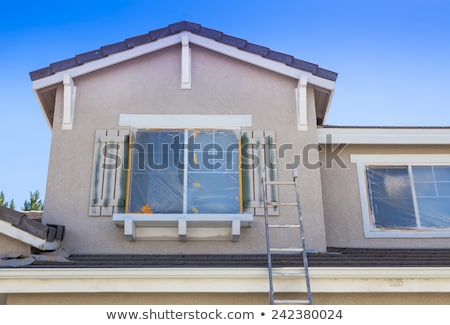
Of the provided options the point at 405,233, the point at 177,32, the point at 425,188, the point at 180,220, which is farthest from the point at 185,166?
the point at 425,188

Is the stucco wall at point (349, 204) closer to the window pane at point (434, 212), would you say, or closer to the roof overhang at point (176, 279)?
the window pane at point (434, 212)

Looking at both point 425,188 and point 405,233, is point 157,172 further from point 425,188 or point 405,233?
point 425,188

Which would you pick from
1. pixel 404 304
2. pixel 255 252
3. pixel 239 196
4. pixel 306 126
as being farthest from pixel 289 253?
pixel 306 126

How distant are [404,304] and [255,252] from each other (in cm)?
208

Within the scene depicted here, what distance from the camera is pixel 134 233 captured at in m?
6.85

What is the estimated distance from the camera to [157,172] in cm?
741

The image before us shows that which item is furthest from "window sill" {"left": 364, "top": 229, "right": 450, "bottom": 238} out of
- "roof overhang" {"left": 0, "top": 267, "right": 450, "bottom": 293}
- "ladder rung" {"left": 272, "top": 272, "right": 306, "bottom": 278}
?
"ladder rung" {"left": 272, "top": 272, "right": 306, "bottom": 278}

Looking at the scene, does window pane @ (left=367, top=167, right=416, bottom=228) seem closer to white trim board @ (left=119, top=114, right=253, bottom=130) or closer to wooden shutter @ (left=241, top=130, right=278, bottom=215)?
wooden shutter @ (left=241, top=130, right=278, bottom=215)

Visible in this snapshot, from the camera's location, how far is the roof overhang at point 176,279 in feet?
18.6

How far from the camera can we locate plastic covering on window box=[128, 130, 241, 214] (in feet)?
23.7

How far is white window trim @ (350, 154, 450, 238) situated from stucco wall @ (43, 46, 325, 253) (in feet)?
3.21

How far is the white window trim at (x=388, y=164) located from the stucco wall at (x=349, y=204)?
0.06 meters

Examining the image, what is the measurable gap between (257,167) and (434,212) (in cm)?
302

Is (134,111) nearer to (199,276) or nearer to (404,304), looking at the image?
(199,276)
